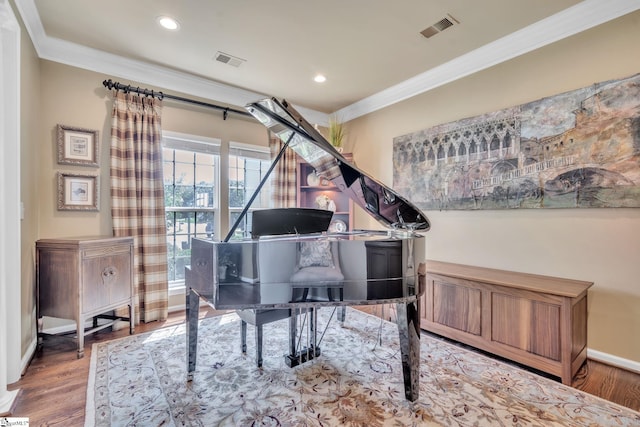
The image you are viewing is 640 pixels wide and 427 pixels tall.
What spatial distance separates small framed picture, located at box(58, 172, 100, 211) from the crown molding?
336 centimetres

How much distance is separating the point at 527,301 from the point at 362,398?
4.51ft

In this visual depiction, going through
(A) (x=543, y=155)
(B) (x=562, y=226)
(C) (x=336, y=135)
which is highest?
(C) (x=336, y=135)

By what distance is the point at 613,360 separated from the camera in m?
2.17

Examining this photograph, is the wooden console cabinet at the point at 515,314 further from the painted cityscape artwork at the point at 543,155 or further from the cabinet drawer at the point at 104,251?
the cabinet drawer at the point at 104,251

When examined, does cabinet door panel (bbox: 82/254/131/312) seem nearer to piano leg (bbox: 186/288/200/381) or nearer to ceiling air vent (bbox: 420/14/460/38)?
piano leg (bbox: 186/288/200/381)

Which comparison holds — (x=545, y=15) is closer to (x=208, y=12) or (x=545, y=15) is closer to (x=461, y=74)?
(x=461, y=74)

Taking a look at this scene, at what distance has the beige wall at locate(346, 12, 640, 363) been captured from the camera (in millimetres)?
2113

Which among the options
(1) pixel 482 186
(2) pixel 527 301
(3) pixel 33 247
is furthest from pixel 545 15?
(3) pixel 33 247

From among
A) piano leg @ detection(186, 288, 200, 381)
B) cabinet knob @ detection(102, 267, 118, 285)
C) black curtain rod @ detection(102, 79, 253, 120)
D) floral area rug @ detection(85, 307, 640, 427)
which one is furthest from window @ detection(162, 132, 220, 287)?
piano leg @ detection(186, 288, 200, 381)

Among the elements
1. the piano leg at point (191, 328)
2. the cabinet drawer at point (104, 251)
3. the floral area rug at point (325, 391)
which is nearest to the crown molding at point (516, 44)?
the floral area rug at point (325, 391)

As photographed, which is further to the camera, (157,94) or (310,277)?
(157,94)

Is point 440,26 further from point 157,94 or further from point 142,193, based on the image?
point 142,193

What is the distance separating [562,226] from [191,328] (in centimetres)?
295

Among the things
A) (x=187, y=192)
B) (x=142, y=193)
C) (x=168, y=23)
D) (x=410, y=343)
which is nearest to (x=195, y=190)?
(x=187, y=192)
